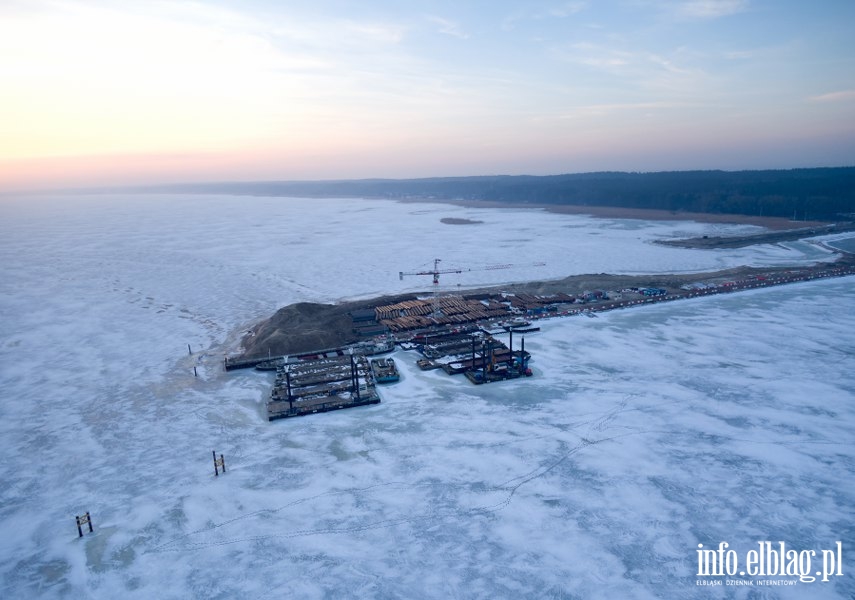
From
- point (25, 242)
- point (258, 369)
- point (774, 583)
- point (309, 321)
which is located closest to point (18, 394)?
point (258, 369)

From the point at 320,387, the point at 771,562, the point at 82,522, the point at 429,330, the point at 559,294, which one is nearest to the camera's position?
the point at 771,562

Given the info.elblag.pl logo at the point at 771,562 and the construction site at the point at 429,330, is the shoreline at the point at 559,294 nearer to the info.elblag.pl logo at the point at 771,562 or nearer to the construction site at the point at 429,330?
the construction site at the point at 429,330

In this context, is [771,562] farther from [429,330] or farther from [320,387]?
[429,330]

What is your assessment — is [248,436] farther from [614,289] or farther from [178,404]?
[614,289]

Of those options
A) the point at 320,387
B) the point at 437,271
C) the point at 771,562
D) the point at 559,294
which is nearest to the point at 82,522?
the point at 320,387

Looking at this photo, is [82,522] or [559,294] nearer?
[82,522]

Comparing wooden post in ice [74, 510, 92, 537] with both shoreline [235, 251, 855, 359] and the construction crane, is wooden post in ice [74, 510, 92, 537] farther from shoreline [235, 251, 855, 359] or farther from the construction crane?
the construction crane
